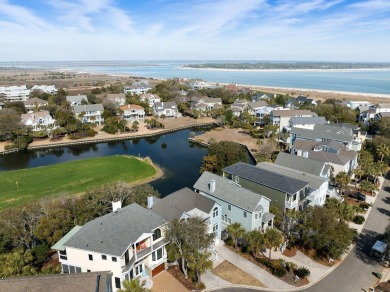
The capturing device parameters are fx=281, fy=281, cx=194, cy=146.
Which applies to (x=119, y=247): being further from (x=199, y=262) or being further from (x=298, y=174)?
(x=298, y=174)

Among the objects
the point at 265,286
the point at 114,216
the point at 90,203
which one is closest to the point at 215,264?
the point at 265,286

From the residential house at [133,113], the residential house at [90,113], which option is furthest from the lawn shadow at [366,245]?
the residential house at [90,113]

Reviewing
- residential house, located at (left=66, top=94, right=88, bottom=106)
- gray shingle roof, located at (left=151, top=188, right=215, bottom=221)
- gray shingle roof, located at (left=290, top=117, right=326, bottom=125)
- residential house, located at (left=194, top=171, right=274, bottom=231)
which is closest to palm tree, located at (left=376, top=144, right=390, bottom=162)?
gray shingle roof, located at (left=290, top=117, right=326, bottom=125)

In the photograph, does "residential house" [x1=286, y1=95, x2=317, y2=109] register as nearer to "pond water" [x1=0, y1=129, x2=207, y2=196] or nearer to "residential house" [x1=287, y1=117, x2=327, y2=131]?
"residential house" [x1=287, y1=117, x2=327, y2=131]

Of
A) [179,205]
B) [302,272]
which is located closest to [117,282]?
[179,205]

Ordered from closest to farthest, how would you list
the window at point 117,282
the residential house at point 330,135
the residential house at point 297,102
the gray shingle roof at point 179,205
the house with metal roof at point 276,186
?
the window at point 117,282, the gray shingle roof at point 179,205, the house with metal roof at point 276,186, the residential house at point 330,135, the residential house at point 297,102

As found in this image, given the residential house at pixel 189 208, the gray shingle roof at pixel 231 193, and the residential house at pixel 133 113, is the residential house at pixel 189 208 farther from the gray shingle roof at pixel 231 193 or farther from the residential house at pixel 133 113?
the residential house at pixel 133 113

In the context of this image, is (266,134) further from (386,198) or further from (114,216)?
(114,216)
